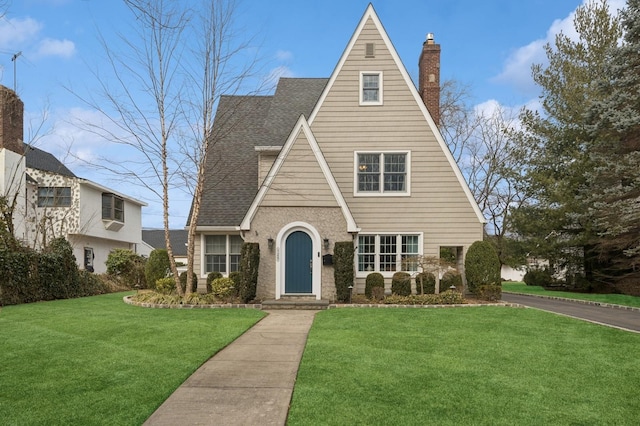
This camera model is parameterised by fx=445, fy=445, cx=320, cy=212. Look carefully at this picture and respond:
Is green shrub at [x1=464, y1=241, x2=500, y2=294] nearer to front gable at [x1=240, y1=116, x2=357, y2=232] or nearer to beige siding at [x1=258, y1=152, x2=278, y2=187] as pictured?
front gable at [x1=240, y1=116, x2=357, y2=232]

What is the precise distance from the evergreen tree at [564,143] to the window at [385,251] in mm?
10989

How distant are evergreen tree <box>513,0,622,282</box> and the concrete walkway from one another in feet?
65.5

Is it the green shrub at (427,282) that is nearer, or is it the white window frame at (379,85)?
the green shrub at (427,282)

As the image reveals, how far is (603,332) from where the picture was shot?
9.66 meters

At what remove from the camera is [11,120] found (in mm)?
22078

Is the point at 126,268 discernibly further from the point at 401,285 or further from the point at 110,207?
the point at 401,285

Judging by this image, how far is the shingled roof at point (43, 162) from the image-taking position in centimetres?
2777

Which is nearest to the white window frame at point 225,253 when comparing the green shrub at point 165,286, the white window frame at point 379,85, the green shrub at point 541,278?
the green shrub at point 165,286

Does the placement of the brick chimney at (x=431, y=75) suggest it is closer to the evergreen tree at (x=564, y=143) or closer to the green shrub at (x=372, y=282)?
the green shrub at (x=372, y=282)

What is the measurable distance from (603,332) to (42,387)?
1046 cm

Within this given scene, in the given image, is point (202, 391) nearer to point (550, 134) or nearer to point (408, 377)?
point (408, 377)

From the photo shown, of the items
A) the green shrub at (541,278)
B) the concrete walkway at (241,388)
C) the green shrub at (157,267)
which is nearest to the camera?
the concrete walkway at (241,388)

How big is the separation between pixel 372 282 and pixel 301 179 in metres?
4.21

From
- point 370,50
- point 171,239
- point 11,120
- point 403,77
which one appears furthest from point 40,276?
point 171,239
